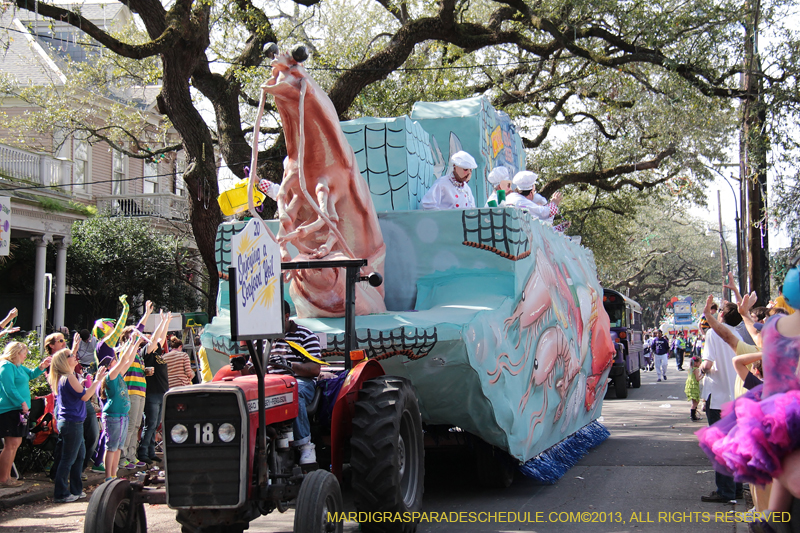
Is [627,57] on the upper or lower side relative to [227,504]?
upper

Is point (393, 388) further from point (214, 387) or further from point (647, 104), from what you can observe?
point (647, 104)

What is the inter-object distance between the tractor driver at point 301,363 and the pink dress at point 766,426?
8.47ft

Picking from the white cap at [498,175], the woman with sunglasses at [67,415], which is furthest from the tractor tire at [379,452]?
the white cap at [498,175]

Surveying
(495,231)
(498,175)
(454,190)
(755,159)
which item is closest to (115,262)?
(498,175)

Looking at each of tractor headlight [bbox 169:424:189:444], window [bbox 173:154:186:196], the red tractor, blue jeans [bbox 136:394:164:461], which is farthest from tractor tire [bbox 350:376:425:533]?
window [bbox 173:154:186:196]

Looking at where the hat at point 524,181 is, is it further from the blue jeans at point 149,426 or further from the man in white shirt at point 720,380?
the blue jeans at point 149,426

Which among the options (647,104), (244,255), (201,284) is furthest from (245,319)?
(201,284)

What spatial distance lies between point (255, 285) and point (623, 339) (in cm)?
1762

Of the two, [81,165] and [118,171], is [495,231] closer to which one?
[81,165]

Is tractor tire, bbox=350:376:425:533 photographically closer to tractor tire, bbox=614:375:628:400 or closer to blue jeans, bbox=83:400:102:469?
blue jeans, bbox=83:400:102:469

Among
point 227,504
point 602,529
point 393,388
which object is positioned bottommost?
point 602,529

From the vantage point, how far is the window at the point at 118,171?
87.4ft

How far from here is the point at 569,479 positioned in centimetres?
859

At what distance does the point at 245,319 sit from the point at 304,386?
137 cm
